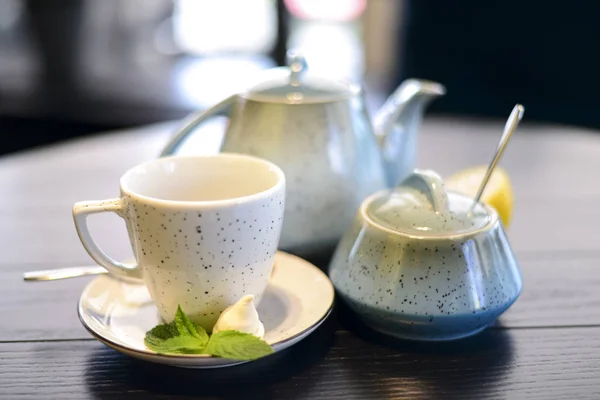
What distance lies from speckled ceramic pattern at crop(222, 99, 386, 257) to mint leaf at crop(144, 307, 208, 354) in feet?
0.53

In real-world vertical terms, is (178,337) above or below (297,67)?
below

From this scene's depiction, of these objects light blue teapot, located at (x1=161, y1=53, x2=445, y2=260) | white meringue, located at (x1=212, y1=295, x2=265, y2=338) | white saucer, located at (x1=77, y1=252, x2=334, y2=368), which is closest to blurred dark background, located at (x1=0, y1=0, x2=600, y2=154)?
light blue teapot, located at (x1=161, y1=53, x2=445, y2=260)

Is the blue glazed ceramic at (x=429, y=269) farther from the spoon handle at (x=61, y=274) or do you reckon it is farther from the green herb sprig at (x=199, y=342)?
the spoon handle at (x=61, y=274)

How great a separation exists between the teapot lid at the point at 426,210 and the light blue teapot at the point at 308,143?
0.22 feet

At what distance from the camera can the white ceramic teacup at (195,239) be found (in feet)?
1.43

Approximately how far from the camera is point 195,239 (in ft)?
1.44

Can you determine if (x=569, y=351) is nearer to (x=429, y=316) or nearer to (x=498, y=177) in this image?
(x=429, y=316)

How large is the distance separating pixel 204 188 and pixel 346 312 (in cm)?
16

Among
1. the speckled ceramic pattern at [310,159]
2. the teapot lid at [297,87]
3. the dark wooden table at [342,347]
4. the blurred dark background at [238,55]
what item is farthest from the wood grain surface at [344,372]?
the blurred dark background at [238,55]

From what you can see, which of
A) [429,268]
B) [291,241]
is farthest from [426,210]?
[291,241]

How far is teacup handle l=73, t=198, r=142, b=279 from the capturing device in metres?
0.47

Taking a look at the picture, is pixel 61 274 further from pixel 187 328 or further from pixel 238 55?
pixel 238 55

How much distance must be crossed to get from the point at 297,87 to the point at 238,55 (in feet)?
5.97

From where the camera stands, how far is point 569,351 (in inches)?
18.4
